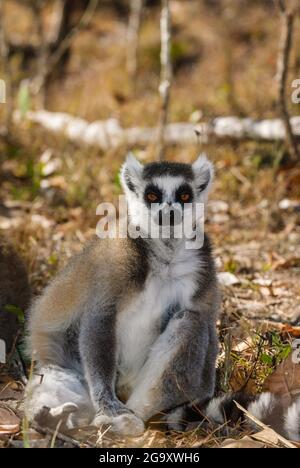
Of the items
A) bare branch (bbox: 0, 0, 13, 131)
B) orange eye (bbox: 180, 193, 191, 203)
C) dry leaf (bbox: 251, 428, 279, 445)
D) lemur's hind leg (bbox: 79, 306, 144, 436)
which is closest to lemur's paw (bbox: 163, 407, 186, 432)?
lemur's hind leg (bbox: 79, 306, 144, 436)

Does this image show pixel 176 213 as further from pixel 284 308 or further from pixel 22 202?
pixel 22 202

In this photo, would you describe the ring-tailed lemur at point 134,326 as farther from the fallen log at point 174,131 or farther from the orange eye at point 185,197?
the fallen log at point 174,131

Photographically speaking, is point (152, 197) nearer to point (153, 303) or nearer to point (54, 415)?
point (153, 303)

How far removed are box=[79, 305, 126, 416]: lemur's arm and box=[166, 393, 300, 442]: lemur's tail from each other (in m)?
0.33

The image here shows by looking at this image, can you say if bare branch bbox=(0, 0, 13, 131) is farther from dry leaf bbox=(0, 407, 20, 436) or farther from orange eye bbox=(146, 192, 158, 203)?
dry leaf bbox=(0, 407, 20, 436)

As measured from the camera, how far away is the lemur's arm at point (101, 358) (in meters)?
3.88

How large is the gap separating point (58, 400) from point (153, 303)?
714 mm

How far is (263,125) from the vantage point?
9047mm

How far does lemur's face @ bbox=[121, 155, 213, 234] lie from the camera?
4.12 m

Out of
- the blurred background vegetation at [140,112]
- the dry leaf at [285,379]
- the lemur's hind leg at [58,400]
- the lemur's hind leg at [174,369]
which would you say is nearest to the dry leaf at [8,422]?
the lemur's hind leg at [58,400]

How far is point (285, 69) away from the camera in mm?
8039

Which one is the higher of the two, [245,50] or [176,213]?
[245,50]

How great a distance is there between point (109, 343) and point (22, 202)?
445 centimetres
